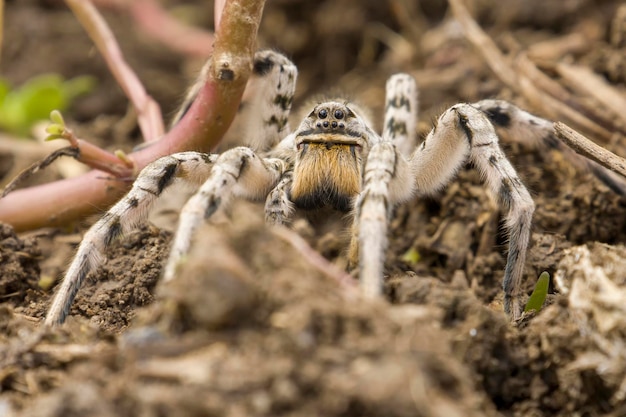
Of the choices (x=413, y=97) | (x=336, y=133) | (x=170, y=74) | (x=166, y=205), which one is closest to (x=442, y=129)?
(x=336, y=133)

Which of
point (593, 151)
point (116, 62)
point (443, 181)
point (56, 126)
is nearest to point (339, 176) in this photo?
point (443, 181)

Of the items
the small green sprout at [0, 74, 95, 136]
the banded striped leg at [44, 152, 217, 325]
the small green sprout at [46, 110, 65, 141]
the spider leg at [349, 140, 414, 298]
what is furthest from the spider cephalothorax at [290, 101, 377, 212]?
the small green sprout at [0, 74, 95, 136]

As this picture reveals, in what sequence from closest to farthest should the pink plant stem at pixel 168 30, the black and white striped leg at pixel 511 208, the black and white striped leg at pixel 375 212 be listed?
1. the black and white striped leg at pixel 375 212
2. the black and white striped leg at pixel 511 208
3. the pink plant stem at pixel 168 30

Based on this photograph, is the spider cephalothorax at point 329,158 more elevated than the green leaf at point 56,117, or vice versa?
the green leaf at point 56,117

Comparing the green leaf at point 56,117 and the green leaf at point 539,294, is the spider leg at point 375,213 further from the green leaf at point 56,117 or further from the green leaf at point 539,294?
the green leaf at point 56,117

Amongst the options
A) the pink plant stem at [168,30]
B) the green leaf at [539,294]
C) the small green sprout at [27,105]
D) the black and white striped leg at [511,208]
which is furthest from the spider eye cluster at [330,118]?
the pink plant stem at [168,30]

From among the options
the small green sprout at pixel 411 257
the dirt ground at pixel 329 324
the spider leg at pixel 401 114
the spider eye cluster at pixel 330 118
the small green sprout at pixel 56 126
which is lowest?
the dirt ground at pixel 329 324

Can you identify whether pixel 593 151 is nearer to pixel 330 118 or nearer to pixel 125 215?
pixel 330 118
